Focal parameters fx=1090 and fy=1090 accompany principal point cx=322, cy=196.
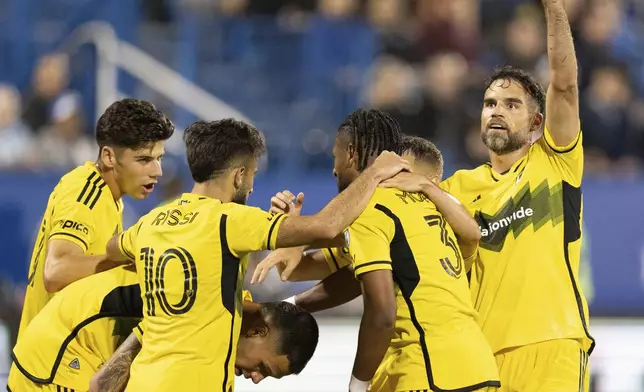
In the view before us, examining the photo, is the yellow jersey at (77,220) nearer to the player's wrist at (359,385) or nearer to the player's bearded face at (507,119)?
the player's wrist at (359,385)

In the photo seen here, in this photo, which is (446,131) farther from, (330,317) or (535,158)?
(535,158)

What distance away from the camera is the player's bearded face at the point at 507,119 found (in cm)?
568

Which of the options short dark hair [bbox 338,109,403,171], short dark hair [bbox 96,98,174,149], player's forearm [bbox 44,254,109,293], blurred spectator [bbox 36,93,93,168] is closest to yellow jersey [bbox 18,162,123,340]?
player's forearm [bbox 44,254,109,293]

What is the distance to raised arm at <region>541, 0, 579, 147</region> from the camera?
5.36m

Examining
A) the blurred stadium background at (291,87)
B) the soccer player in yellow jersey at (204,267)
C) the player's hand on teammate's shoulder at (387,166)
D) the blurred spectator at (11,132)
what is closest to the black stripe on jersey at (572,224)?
the player's hand on teammate's shoulder at (387,166)

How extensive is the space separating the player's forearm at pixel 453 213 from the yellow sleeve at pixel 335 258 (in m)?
0.74

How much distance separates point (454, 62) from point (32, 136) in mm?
5191

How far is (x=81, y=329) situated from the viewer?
517 cm

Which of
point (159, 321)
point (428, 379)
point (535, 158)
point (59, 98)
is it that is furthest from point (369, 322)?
point (59, 98)

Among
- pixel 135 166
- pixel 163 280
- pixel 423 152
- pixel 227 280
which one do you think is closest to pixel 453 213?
pixel 423 152

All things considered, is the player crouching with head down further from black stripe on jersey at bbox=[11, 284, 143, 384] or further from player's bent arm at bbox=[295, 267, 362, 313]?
player's bent arm at bbox=[295, 267, 362, 313]

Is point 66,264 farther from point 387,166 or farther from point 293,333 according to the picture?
point 387,166

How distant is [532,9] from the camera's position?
46.3 feet

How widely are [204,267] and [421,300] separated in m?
0.97
